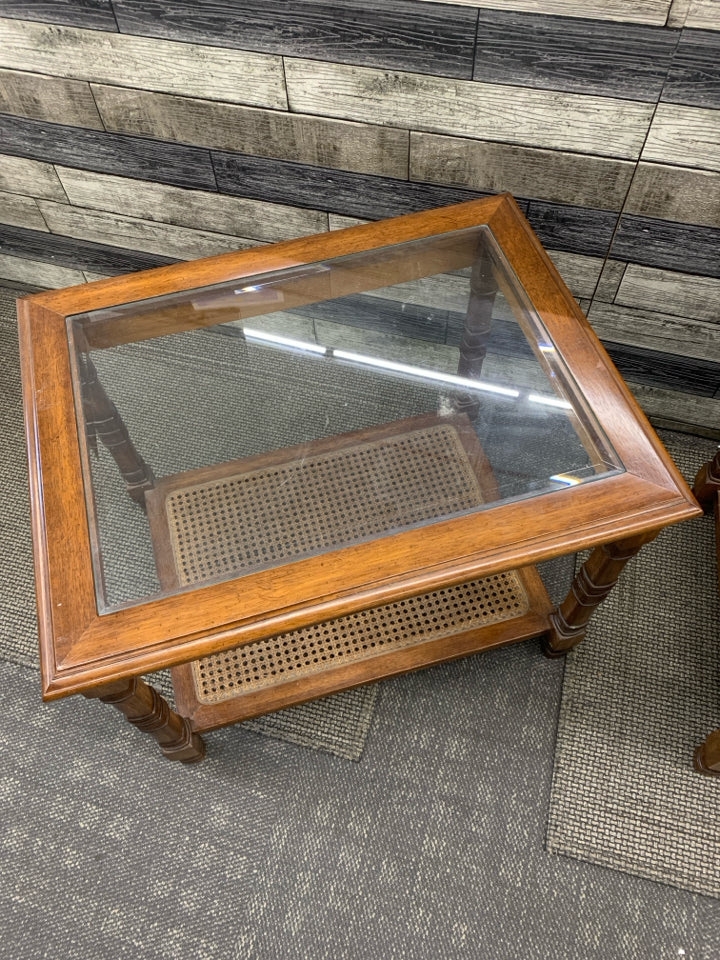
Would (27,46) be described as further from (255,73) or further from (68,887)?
(68,887)

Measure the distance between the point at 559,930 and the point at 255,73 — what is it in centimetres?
151

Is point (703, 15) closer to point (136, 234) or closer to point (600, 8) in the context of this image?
point (600, 8)

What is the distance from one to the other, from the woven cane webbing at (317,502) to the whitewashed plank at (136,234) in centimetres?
74

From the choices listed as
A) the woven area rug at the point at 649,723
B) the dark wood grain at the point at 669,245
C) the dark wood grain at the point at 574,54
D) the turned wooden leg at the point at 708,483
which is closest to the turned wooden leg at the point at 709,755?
the woven area rug at the point at 649,723

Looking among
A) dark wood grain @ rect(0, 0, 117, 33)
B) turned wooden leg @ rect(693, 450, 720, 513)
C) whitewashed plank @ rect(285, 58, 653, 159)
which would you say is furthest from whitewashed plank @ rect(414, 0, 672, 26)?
turned wooden leg @ rect(693, 450, 720, 513)

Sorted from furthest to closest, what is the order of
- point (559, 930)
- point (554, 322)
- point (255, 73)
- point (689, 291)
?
point (689, 291) → point (255, 73) → point (559, 930) → point (554, 322)

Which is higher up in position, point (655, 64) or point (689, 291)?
point (655, 64)

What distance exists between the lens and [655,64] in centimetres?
104

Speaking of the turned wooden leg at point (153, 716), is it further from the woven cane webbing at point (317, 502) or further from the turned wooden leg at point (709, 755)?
the turned wooden leg at point (709, 755)

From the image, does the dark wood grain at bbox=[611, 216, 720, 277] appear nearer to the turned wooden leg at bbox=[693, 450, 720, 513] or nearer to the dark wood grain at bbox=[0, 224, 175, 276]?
the turned wooden leg at bbox=[693, 450, 720, 513]

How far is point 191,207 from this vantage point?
60.2 inches

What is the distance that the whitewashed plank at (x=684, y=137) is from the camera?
3.57ft

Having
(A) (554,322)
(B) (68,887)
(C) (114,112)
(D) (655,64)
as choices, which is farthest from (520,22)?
(B) (68,887)

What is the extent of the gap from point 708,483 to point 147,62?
1322 millimetres
